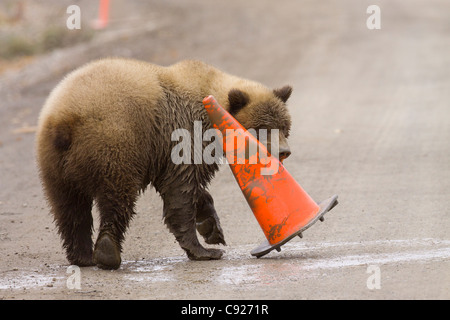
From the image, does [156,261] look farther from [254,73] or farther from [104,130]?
[254,73]

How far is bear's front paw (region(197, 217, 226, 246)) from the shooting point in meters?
8.04

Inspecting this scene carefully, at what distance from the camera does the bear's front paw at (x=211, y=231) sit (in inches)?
316

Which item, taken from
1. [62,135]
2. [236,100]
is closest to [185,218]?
[236,100]

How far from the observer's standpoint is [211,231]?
809 cm

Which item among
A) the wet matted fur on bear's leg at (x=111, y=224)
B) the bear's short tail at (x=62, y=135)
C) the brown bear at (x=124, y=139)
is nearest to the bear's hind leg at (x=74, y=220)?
the brown bear at (x=124, y=139)

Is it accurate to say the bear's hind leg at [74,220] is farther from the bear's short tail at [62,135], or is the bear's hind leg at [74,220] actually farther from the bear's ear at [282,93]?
the bear's ear at [282,93]

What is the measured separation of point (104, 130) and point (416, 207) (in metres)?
3.67

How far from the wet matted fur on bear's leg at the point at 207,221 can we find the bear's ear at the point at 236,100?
39.0 inches

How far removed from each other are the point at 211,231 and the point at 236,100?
1.41 meters

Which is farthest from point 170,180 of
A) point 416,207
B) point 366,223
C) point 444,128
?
point 444,128

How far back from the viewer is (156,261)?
300 inches

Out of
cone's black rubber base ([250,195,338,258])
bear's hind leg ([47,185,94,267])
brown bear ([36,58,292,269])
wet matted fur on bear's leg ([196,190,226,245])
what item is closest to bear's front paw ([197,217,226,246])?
wet matted fur on bear's leg ([196,190,226,245])

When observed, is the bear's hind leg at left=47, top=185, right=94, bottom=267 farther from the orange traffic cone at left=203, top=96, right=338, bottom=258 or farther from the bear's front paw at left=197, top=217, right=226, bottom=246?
the orange traffic cone at left=203, top=96, right=338, bottom=258

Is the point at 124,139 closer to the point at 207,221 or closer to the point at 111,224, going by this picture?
the point at 111,224
